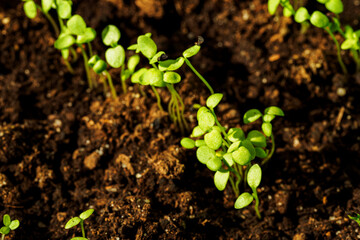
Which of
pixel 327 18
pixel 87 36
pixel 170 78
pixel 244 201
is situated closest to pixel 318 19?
pixel 327 18

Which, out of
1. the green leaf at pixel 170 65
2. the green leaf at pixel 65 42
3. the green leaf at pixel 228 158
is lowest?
the green leaf at pixel 228 158

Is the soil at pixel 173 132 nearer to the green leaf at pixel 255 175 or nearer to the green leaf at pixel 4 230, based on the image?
the green leaf at pixel 4 230

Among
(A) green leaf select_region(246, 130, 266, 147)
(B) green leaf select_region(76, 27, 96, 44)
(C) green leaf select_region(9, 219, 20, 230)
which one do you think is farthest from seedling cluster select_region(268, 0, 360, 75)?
(C) green leaf select_region(9, 219, 20, 230)

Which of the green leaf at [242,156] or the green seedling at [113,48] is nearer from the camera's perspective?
the green leaf at [242,156]

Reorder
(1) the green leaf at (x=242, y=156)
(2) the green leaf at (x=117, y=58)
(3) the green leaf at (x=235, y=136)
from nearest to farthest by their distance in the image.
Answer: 1. (1) the green leaf at (x=242, y=156)
2. (3) the green leaf at (x=235, y=136)
3. (2) the green leaf at (x=117, y=58)

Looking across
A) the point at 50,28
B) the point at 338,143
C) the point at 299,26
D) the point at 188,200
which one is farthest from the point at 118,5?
the point at 338,143

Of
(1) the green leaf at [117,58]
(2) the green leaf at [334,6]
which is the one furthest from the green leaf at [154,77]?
(2) the green leaf at [334,6]
